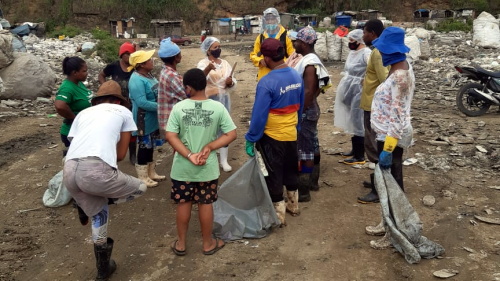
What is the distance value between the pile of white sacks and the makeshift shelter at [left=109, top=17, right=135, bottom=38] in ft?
74.6

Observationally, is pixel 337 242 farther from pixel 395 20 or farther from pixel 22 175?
pixel 395 20

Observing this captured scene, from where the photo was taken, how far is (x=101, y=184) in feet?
9.57

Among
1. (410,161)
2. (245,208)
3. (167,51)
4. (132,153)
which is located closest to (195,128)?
(245,208)

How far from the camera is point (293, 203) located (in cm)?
419

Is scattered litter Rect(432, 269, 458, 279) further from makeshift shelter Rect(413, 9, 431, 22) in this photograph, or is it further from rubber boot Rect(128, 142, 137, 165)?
makeshift shelter Rect(413, 9, 431, 22)

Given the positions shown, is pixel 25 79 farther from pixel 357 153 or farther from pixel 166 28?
pixel 166 28

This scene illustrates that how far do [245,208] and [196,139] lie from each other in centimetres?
95

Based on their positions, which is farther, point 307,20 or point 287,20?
point 307,20

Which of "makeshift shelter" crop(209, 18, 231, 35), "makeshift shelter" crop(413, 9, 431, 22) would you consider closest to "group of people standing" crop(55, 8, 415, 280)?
"makeshift shelter" crop(209, 18, 231, 35)

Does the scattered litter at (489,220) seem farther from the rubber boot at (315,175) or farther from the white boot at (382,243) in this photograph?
the rubber boot at (315,175)

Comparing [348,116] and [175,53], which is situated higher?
[175,53]

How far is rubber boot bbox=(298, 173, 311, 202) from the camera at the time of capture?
4523 mm

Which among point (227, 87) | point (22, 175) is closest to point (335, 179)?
point (227, 87)

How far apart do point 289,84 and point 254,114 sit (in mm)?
398
